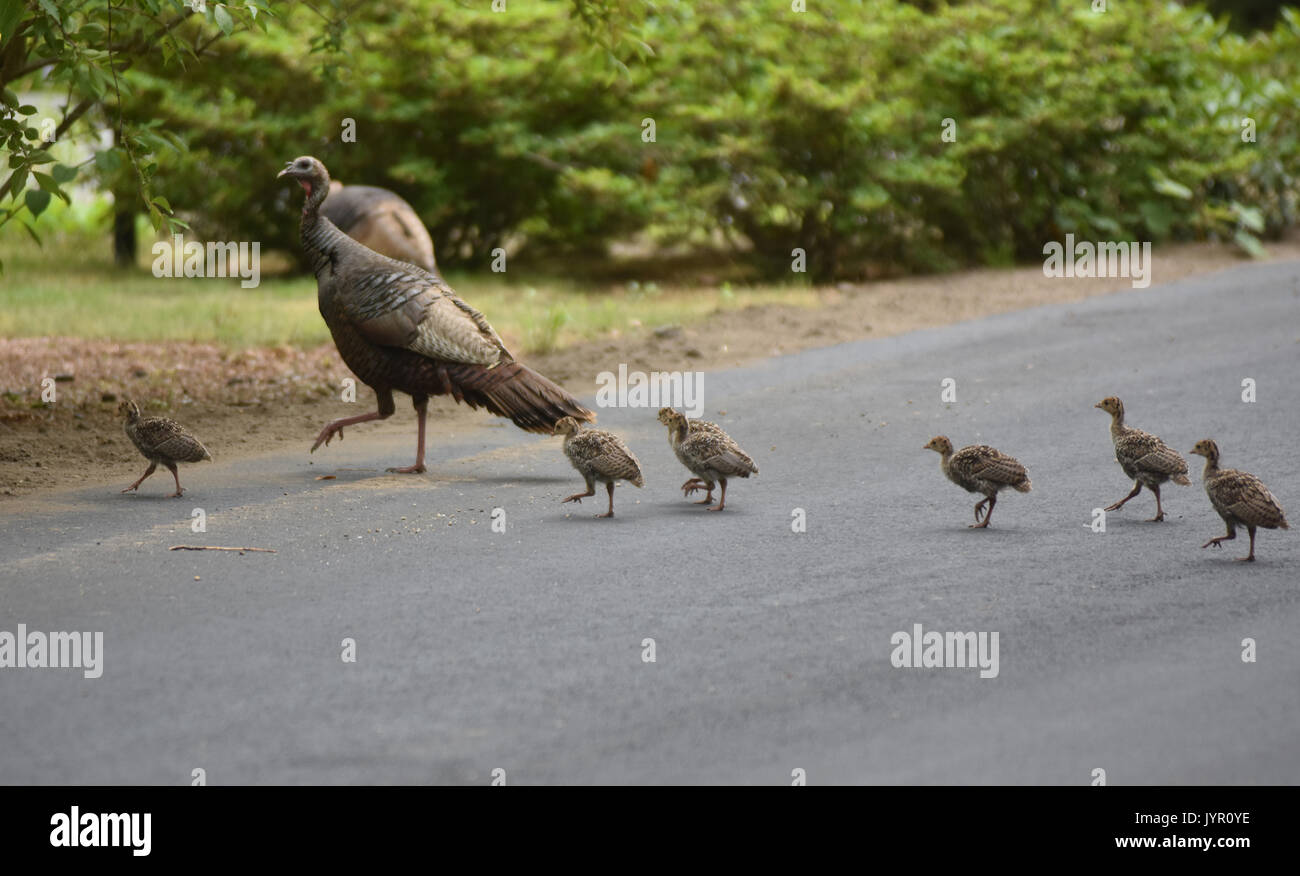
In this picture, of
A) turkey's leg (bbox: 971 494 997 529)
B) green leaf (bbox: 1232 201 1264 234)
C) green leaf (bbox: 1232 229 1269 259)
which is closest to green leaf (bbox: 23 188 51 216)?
turkey's leg (bbox: 971 494 997 529)

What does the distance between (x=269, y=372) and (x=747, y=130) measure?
23.4 ft

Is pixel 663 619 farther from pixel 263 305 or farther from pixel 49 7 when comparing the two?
pixel 263 305

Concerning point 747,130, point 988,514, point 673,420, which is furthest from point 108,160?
point 747,130

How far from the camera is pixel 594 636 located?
6.18 metres

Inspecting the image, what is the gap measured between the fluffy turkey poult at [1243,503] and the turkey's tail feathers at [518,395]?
3.67 m

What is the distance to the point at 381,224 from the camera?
46.0 ft

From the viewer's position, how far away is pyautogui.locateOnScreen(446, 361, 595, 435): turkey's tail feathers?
9.27 metres

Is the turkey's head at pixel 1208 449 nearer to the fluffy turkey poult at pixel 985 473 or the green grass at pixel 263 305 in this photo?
the fluffy turkey poult at pixel 985 473

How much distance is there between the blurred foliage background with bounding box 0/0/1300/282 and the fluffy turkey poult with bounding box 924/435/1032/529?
9.49 m

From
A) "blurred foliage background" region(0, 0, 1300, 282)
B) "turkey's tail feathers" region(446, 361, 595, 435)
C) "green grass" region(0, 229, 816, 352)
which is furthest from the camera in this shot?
"blurred foliage background" region(0, 0, 1300, 282)

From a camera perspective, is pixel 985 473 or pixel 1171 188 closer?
pixel 985 473

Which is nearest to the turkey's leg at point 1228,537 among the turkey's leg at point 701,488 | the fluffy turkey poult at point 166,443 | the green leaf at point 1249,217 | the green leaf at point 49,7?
the turkey's leg at point 701,488

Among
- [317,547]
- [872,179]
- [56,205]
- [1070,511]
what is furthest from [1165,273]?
[56,205]

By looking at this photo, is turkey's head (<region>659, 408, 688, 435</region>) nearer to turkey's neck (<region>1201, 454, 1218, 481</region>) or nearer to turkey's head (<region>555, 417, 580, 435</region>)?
turkey's head (<region>555, 417, 580, 435</region>)
